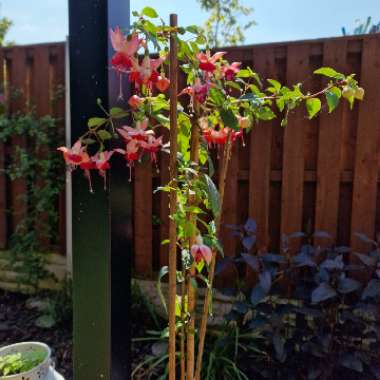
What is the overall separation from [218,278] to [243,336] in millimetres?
422

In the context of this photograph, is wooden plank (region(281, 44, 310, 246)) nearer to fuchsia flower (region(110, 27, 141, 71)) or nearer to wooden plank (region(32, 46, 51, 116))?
fuchsia flower (region(110, 27, 141, 71))

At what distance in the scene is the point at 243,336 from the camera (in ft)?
6.22

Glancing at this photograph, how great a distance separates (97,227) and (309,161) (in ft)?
4.81

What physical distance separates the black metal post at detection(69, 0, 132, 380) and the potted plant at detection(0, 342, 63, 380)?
18.2 inches

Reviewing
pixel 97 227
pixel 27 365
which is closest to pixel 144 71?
pixel 97 227

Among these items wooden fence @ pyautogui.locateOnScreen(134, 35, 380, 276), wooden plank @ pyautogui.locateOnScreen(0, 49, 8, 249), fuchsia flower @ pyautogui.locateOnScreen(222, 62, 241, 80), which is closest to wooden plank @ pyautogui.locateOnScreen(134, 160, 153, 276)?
wooden fence @ pyautogui.locateOnScreen(134, 35, 380, 276)

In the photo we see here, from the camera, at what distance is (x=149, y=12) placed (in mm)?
840

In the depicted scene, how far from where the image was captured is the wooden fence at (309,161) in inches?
77.6

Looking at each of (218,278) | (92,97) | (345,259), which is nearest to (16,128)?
(218,278)

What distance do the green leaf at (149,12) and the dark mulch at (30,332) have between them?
1.73 m

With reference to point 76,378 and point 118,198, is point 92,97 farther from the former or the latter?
point 76,378

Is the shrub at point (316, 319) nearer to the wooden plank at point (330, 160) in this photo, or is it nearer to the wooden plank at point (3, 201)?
the wooden plank at point (330, 160)

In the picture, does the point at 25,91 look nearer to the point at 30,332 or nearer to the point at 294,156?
the point at 30,332

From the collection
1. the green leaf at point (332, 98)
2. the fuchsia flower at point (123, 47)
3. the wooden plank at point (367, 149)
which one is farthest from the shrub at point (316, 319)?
the fuchsia flower at point (123, 47)
